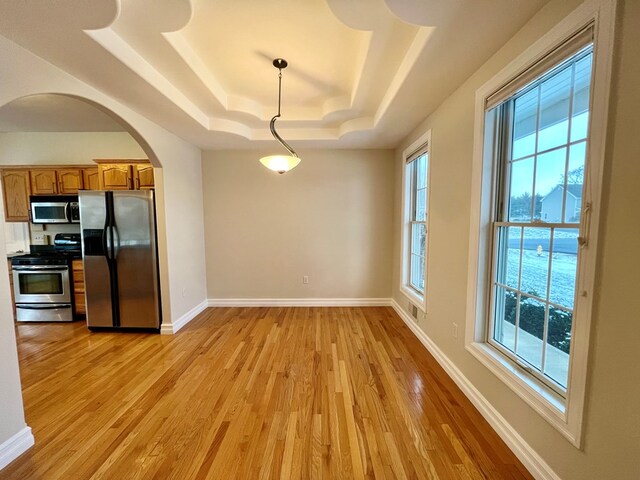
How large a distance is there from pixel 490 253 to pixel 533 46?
1291mm

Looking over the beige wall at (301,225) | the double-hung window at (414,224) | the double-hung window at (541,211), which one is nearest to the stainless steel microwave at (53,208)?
the beige wall at (301,225)

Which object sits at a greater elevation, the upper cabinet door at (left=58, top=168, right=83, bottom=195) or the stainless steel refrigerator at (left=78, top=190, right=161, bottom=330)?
the upper cabinet door at (left=58, top=168, right=83, bottom=195)

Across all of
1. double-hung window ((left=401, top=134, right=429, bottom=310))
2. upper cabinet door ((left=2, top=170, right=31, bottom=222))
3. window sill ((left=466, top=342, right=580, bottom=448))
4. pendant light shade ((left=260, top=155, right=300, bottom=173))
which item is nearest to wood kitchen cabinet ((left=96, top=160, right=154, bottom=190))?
upper cabinet door ((left=2, top=170, right=31, bottom=222))

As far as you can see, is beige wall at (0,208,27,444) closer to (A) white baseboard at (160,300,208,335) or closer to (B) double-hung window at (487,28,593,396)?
(A) white baseboard at (160,300,208,335)

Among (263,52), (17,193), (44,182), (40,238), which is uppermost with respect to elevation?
(263,52)

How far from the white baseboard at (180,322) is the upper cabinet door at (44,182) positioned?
2795 mm

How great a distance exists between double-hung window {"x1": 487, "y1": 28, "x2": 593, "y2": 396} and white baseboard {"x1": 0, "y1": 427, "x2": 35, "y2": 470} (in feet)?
10.6

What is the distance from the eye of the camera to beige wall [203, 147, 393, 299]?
4113 millimetres

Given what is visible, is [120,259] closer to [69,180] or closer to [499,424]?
[69,180]

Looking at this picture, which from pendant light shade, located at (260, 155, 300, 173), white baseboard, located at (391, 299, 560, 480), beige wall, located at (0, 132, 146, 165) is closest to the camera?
white baseboard, located at (391, 299, 560, 480)

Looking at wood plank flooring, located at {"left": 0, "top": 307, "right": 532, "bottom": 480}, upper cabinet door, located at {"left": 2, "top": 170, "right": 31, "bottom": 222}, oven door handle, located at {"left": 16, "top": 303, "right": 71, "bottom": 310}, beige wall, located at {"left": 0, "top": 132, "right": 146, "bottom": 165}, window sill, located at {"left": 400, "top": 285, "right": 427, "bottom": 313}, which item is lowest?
wood plank flooring, located at {"left": 0, "top": 307, "right": 532, "bottom": 480}

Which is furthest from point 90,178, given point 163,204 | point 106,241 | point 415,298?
point 415,298

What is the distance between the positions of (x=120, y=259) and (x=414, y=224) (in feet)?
13.0

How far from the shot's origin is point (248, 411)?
6.28ft
